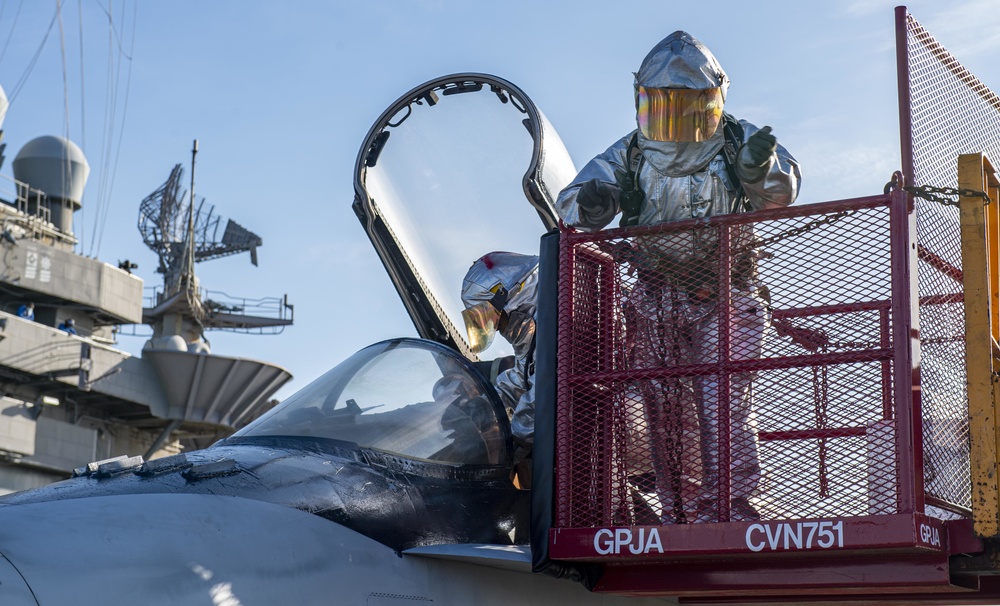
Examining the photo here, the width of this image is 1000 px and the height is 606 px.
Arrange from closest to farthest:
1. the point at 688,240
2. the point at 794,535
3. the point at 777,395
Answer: the point at 794,535 < the point at 777,395 < the point at 688,240

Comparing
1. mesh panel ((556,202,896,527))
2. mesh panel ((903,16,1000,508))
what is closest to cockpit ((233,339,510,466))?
mesh panel ((556,202,896,527))

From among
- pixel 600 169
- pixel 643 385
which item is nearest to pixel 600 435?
pixel 643 385

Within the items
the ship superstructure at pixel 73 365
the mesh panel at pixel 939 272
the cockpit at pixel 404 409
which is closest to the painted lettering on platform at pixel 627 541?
the cockpit at pixel 404 409

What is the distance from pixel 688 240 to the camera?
210 inches

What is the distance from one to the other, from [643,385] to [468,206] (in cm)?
293

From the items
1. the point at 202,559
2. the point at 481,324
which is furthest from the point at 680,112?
the point at 202,559

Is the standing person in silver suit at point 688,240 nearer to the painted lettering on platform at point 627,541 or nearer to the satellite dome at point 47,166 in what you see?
the painted lettering on platform at point 627,541

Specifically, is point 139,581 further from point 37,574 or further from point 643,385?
point 643,385

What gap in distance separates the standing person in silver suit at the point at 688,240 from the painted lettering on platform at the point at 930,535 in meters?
0.69

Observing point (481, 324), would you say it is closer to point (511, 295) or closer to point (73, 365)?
point (511, 295)

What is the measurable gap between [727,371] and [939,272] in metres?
1.13

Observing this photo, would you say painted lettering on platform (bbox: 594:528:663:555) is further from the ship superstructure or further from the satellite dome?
the satellite dome

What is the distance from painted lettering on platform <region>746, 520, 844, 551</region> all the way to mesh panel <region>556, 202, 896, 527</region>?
223 mm

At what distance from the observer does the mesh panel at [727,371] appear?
488 cm
